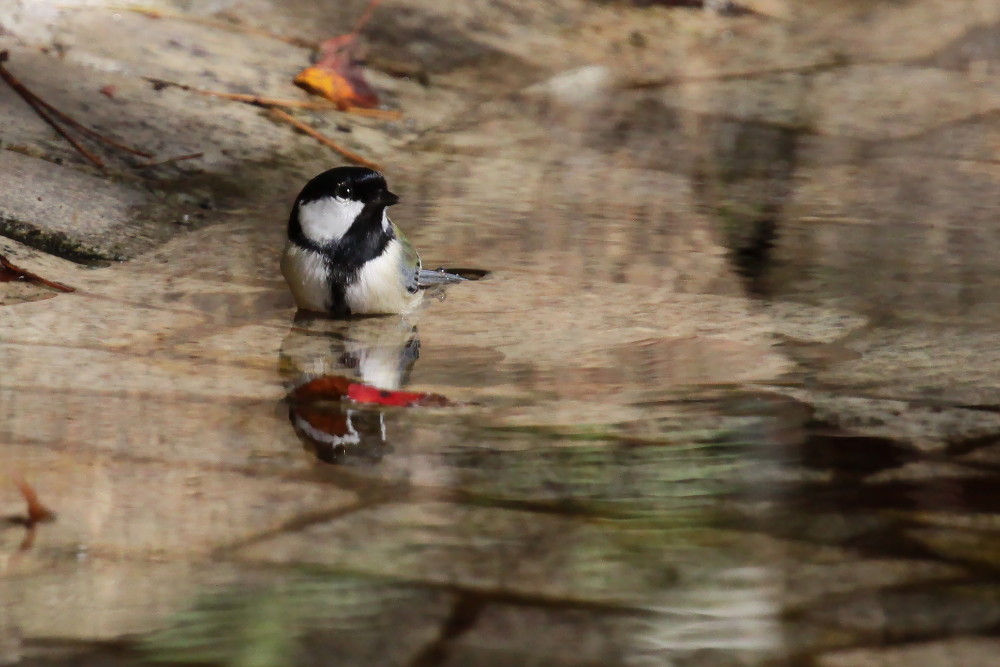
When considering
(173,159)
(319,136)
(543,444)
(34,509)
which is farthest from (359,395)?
(319,136)

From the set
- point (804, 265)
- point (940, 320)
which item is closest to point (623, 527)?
point (940, 320)

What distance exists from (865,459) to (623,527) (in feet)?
1.53

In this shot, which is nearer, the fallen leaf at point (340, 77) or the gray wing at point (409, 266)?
the gray wing at point (409, 266)

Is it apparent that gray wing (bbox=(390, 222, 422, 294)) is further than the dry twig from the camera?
No

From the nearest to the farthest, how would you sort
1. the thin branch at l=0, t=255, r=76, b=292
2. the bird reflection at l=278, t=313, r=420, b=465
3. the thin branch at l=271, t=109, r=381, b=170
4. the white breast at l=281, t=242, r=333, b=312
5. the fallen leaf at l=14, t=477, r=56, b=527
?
the fallen leaf at l=14, t=477, r=56, b=527 → the bird reflection at l=278, t=313, r=420, b=465 → the thin branch at l=0, t=255, r=76, b=292 → the white breast at l=281, t=242, r=333, b=312 → the thin branch at l=271, t=109, r=381, b=170

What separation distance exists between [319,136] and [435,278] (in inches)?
52.2

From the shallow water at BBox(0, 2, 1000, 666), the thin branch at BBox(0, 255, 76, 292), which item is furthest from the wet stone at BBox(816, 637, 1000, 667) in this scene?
the thin branch at BBox(0, 255, 76, 292)

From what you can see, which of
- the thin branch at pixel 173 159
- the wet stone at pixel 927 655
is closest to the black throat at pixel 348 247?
the thin branch at pixel 173 159

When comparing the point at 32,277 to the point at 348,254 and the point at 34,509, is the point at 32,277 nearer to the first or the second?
the point at 348,254

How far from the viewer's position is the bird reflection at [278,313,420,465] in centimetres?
223

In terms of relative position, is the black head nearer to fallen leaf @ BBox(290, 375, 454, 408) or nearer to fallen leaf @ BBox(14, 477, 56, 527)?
fallen leaf @ BBox(290, 375, 454, 408)

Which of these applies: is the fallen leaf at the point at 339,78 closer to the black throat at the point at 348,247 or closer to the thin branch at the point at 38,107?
the thin branch at the point at 38,107

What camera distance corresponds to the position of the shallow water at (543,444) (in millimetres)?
1531

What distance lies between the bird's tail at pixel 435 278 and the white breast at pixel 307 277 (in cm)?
29
